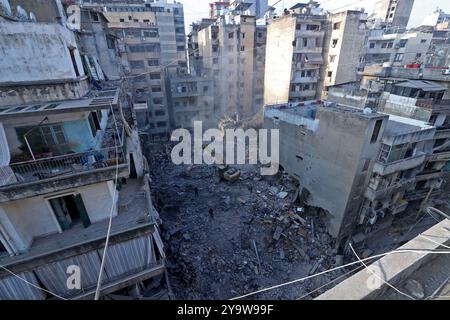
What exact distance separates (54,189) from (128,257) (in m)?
3.97

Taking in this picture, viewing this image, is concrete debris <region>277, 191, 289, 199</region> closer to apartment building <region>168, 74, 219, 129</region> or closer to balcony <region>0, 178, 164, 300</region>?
balcony <region>0, 178, 164, 300</region>

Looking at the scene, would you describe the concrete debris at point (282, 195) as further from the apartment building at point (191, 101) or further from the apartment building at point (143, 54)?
the apartment building at point (143, 54)

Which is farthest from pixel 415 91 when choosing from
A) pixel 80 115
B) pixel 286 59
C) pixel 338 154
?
pixel 80 115

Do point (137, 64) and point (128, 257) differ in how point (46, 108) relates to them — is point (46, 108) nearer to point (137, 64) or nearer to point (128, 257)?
point (128, 257)

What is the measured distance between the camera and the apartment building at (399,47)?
3812 centimetres

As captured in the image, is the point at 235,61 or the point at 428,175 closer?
the point at 428,175

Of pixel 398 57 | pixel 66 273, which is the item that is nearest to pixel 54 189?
pixel 66 273

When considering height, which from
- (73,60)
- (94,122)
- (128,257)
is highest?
(73,60)

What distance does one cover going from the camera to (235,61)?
3931 centimetres

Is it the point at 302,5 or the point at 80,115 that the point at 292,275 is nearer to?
the point at 80,115

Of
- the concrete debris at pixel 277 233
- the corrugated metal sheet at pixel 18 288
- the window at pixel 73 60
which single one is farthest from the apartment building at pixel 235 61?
the corrugated metal sheet at pixel 18 288

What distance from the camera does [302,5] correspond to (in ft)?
116

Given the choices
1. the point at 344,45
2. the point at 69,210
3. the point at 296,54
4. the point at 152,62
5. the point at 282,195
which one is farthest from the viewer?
the point at 152,62

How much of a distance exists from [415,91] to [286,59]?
17021mm
